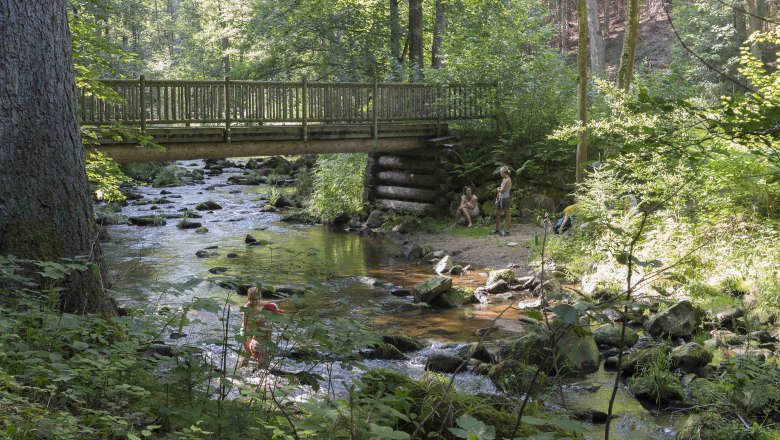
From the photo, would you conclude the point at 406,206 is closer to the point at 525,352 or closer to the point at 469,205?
the point at 469,205

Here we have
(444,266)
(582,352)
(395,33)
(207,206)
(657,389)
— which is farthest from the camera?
(395,33)

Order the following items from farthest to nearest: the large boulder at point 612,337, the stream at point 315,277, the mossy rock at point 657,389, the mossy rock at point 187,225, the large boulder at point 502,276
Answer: the mossy rock at point 187,225 < the large boulder at point 502,276 < the large boulder at point 612,337 < the mossy rock at point 657,389 < the stream at point 315,277

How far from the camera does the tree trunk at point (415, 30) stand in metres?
24.4

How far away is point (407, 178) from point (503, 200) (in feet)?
13.3

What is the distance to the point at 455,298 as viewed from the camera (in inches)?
499

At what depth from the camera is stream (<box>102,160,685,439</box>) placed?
7.36 meters

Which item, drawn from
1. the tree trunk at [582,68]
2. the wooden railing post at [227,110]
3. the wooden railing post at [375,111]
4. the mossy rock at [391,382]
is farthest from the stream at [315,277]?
the tree trunk at [582,68]

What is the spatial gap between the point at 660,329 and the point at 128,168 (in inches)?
867

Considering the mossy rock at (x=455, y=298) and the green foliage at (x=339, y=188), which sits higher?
the green foliage at (x=339, y=188)

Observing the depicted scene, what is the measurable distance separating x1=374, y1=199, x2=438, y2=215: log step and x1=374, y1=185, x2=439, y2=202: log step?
145 mm

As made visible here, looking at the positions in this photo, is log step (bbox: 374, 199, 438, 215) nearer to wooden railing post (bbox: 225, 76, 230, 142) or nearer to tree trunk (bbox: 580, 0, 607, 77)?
wooden railing post (bbox: 225, 76, 230, 142)

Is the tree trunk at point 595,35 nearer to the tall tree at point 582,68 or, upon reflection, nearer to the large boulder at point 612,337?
the tall tree at point 582,68

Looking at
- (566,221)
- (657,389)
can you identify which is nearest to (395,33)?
(566,221)

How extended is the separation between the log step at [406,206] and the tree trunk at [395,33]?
19.8 feet
